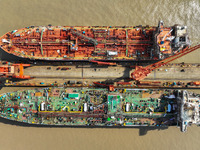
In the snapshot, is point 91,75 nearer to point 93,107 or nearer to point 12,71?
point 93,107

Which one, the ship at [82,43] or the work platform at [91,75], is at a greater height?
the ship at [82,43]

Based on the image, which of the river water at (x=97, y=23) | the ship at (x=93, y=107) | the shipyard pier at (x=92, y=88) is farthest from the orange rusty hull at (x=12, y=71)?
the river water at (x=97, y=23)

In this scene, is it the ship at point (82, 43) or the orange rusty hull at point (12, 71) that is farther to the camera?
the ship at point (82, 43)

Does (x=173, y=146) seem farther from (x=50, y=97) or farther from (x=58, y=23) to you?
(x=58, y=23)

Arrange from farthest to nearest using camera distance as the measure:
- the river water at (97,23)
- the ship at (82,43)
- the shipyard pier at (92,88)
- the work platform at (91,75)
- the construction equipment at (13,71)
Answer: the river water at (97,23) < the work platform at (91,75) < the ship at (82,43) < the shipyard pier at (92,88) < the construction equipment at (13,71)

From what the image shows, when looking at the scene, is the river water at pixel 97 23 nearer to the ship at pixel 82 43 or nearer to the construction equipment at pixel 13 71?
the ship at pixel 82 43

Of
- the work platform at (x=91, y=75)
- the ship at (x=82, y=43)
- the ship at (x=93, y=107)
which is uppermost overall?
the ship at (x=82, y=43)

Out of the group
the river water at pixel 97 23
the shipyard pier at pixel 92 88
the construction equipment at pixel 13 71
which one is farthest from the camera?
the river water at pixel 97 23
